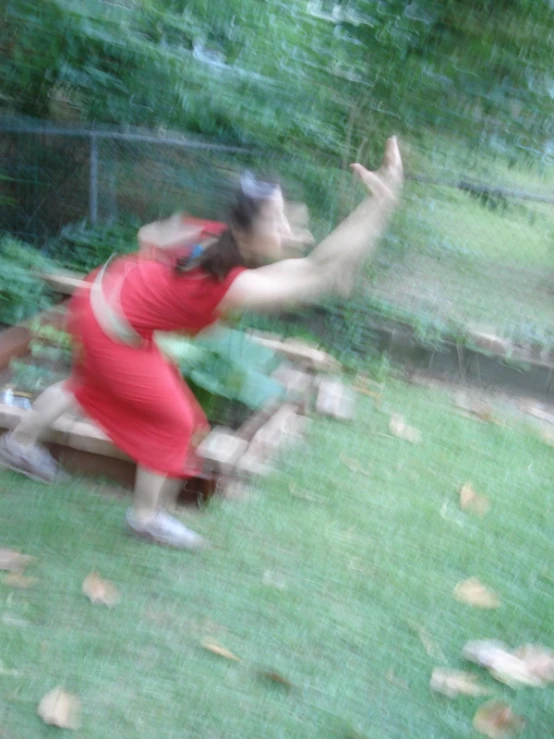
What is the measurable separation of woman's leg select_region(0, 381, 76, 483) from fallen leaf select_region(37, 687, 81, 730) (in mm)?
1180

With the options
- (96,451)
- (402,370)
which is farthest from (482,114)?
(96,451)

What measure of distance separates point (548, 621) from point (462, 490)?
3.15ft

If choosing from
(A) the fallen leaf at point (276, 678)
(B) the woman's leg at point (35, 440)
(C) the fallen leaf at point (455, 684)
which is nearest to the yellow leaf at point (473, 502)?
(C) the fallen leaf at point (455, 684)

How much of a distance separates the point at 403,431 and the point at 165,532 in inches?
68.9

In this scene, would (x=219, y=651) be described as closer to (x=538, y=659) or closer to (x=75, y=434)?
(x=538, y=659)

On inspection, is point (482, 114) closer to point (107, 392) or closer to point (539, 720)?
point (107, 392)

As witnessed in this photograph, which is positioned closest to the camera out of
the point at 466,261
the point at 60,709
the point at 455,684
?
the point at 60,709

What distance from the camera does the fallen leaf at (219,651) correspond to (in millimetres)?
2402

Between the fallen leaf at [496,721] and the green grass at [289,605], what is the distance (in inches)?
1.4

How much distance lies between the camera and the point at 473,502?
11.5ft

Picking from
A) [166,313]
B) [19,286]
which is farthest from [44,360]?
[166,313]

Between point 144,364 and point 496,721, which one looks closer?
point 496,721

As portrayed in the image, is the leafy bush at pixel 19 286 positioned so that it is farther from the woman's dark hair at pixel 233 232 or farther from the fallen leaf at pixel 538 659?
the fallen leaf at pixel 538 659

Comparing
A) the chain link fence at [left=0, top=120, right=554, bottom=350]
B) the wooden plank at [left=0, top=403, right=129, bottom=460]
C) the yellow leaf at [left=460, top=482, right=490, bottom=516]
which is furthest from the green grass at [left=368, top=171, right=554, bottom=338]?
the wooden plank at [left=0, top=403, right=129, bottom=460]
